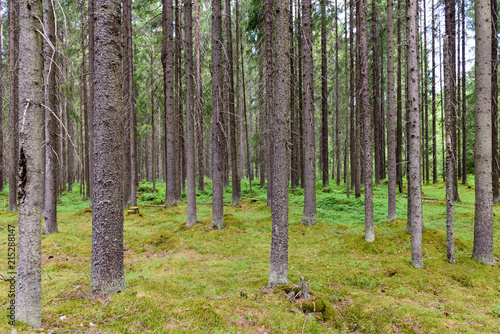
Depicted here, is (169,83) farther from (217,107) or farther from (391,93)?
(391,93)

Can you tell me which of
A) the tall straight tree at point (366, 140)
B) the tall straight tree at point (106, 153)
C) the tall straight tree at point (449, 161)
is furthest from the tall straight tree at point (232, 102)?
the tall straight tree at point (106, 153)

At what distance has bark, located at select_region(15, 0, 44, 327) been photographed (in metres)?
3.05

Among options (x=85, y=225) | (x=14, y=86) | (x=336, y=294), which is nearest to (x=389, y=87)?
(x=336, y=294)

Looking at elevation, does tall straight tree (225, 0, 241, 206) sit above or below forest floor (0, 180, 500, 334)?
above

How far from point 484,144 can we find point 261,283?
20.3 ft

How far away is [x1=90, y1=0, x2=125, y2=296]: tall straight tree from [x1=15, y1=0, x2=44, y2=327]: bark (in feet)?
3.54

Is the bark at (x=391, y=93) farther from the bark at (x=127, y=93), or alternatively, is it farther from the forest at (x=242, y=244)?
the bark at (x=127, y=93)

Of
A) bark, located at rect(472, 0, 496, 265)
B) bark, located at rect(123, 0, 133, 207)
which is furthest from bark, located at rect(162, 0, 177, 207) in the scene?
bark, located at rect(472, 0, 496, 265)

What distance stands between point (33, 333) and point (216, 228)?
7.31 meters

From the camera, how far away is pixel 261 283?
5.56 m

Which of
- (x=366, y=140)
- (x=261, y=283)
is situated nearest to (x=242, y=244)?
(x=261, y=283)

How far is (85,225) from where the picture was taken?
11.4 metres

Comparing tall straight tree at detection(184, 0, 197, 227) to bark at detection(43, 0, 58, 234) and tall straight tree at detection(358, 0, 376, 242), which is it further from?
tall straight tree at detection(358, 0, 376, 242)

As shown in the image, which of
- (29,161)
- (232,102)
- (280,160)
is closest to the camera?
(29,161)
